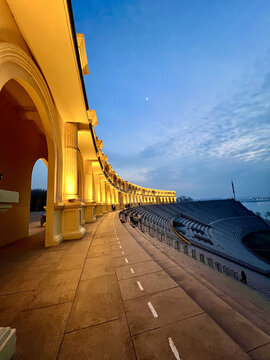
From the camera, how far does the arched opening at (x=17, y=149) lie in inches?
269

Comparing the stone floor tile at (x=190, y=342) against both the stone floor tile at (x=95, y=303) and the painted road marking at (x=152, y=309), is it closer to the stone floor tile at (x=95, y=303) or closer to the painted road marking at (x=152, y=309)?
the painted road marking at (x=152, y=309)

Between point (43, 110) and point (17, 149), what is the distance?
3.68 metres

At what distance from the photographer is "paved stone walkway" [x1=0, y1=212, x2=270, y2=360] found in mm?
1569

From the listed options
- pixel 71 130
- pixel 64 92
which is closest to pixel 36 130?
pixel 71 130

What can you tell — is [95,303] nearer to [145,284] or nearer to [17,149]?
[145,284]

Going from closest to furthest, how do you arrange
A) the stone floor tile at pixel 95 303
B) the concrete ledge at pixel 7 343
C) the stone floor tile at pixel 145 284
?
the concrete ledge at pixel 7 343 → the stone floor tile at pixel 95 303 → the stone floor tile at pixel 145 284

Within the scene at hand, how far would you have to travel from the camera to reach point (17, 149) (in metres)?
7.83

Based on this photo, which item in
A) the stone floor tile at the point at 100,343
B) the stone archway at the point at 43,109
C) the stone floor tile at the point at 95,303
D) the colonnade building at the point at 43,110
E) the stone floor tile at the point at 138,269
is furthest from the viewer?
the stone archway at the point at 43,109

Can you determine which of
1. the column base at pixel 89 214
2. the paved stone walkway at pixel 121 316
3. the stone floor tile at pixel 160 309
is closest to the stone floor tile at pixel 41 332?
the paved stone walkway at pixel 121 316

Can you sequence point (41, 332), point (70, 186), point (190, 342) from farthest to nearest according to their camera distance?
point (70, 186)
point (41, 332)
point (190, 342)

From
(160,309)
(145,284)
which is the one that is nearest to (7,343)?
(160,309)

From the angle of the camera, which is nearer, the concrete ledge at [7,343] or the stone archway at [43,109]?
the concrete ledge at [7,343]

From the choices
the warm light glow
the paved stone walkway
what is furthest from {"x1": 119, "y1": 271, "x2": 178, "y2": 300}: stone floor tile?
the warm light glow

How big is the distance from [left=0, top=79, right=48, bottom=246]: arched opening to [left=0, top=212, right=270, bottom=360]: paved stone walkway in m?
4.66
